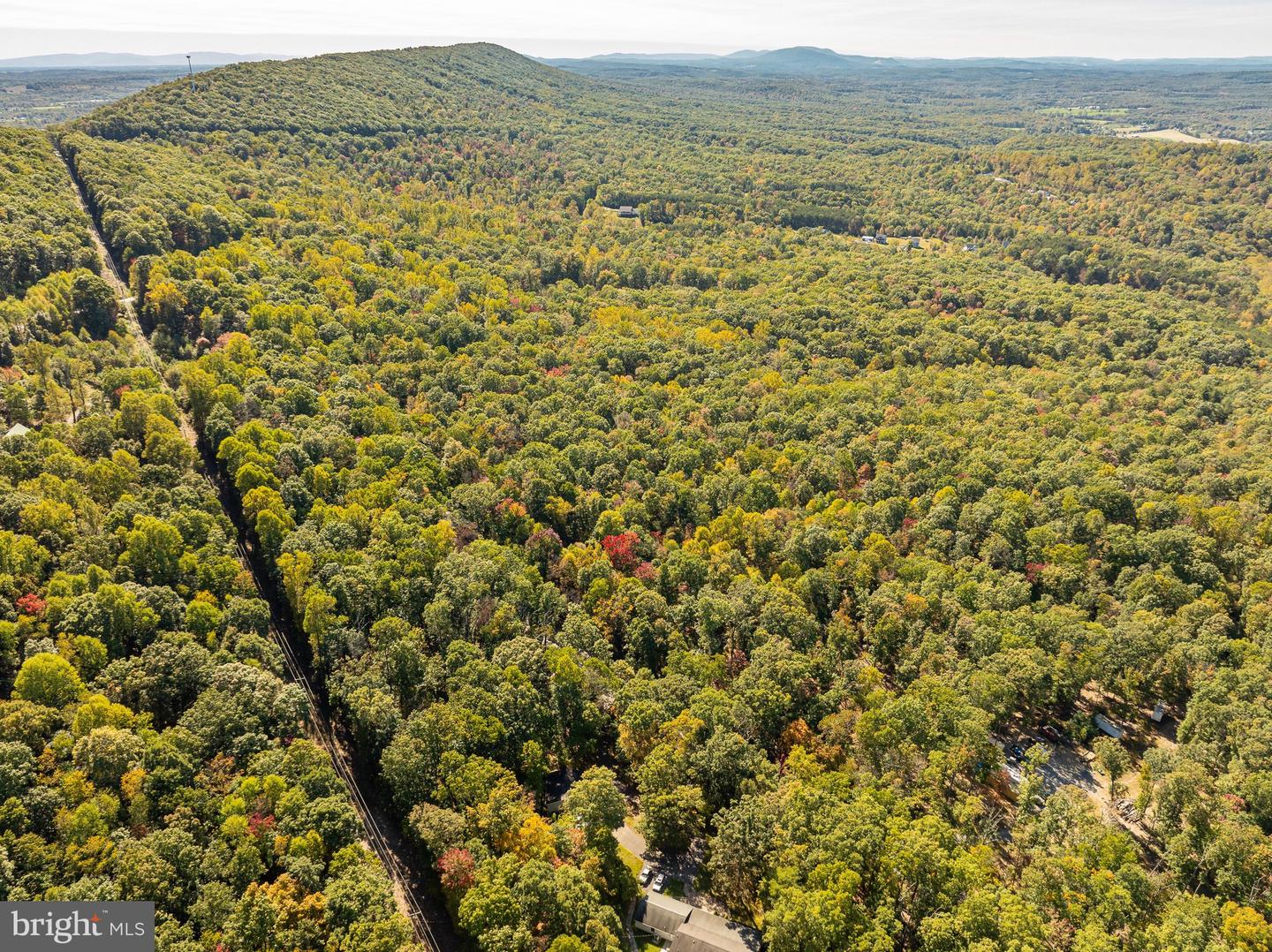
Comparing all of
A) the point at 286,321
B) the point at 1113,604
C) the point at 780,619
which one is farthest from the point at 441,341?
the point at 1113,604

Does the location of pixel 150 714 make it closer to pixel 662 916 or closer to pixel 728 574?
pixel 662 916

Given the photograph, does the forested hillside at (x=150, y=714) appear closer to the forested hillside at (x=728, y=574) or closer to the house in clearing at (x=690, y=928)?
the forested hillside at (x=728, y=574)

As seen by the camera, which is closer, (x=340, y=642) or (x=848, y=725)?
(x=848, y=725)

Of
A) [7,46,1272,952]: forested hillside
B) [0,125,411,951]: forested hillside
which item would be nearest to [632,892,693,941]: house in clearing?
[7,46,1272,952]: forested hillside

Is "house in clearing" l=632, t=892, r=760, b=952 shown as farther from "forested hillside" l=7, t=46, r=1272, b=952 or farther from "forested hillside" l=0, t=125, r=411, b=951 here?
"forested hillside" l=0, t=125, r=411, b=951

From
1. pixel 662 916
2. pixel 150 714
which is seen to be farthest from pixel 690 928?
pixel 150 714

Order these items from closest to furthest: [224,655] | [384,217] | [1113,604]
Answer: [224,655], [1113,604], [384,217]

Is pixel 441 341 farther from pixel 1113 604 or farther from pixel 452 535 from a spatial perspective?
pixel 1113 604

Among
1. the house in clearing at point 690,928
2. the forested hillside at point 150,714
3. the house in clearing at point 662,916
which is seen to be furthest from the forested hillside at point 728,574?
the house in clearing at point 690,928
